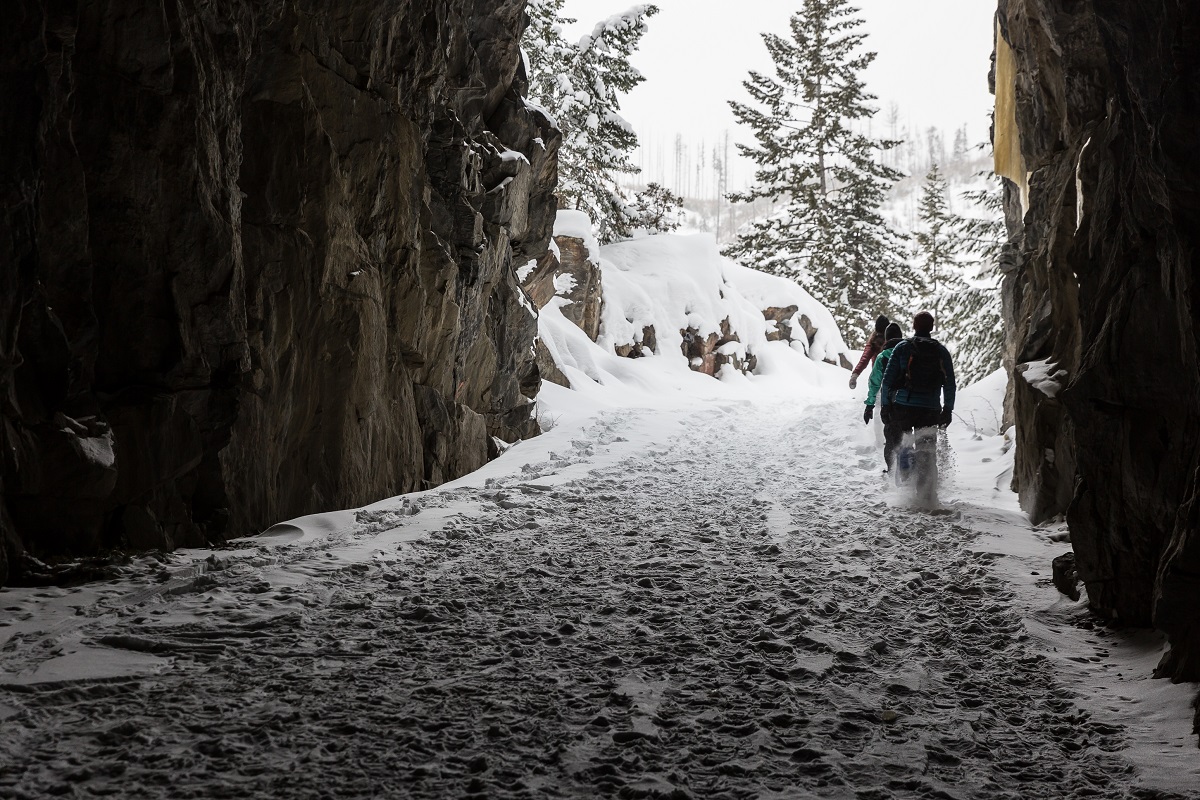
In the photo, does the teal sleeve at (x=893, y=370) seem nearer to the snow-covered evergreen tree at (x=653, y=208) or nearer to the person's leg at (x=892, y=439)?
the person's leg at (x=892, y=439)

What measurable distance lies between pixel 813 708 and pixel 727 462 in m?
7.57

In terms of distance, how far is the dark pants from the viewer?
26.7 feet

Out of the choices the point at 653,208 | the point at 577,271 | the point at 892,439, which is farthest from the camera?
the point at 653,208

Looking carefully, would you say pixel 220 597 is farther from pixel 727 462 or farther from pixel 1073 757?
pixel 727 462

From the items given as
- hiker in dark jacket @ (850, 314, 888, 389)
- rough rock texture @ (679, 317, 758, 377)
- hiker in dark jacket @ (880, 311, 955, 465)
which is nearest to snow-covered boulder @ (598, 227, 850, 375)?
rough rock texture @ (679, 317, 758, 377)

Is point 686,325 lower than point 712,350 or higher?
higher

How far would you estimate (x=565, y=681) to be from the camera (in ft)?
11.9

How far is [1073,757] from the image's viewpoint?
300 centimetres

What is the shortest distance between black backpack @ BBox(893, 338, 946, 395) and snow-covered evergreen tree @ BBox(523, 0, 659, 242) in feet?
67.3

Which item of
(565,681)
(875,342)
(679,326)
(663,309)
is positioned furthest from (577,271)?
(565,681)

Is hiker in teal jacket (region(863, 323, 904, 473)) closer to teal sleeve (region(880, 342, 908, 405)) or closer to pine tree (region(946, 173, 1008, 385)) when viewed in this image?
teal sleeve (region(880, 342, 908, 405))

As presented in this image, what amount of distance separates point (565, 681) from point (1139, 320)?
12.2 ft

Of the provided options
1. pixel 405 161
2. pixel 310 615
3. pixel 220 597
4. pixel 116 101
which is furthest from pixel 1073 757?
pixel 405 161

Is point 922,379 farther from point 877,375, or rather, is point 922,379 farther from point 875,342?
point 875,342
